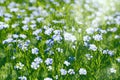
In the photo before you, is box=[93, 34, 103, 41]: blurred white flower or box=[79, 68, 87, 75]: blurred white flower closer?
box=[79, 68, 87, 75]: blurred white flower

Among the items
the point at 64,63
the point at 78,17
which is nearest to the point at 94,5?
the point at 78,17

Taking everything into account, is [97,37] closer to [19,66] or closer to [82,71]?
[82,71]

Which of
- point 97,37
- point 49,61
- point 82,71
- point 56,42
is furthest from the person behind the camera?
point 97,37

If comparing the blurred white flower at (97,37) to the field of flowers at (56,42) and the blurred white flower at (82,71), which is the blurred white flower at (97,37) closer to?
the field of flowers at (56,42)

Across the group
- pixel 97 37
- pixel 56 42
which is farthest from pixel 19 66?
pixel 97 37

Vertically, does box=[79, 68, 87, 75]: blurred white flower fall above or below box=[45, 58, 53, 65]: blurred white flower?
below

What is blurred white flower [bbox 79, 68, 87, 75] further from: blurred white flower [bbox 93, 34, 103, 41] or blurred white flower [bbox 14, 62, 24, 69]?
blurred white flower [bbox 93, 34, 103, 41]

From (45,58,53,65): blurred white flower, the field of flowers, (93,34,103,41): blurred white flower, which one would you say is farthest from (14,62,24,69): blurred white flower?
(93,34,103,41): blurred white flower

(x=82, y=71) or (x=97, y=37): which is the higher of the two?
(x=97, y=37)

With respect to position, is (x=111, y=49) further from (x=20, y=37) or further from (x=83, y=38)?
(x=20, y=37)
